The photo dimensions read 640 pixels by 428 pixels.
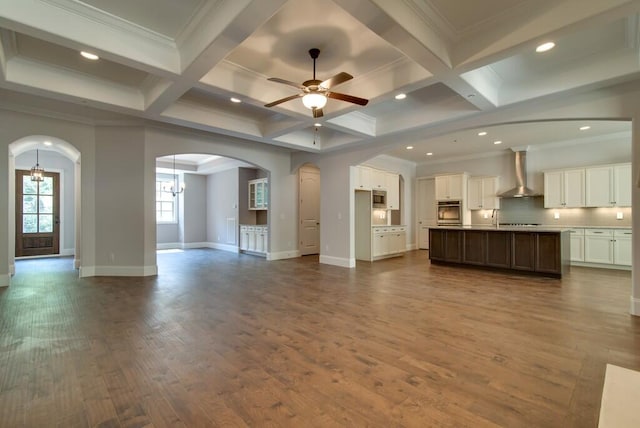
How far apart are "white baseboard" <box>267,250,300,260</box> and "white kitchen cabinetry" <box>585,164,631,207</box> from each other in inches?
299

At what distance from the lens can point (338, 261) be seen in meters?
7.32

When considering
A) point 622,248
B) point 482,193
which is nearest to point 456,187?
point 482,193

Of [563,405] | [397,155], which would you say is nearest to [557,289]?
[563,405]

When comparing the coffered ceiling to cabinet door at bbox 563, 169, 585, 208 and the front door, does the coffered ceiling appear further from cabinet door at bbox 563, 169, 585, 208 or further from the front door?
the front door

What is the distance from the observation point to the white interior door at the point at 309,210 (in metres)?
9.02

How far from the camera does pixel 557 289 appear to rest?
15.9ft

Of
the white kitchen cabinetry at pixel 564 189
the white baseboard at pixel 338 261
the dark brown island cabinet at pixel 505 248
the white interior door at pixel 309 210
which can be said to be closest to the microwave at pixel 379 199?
the dark brown island cabinet at pixel 505 248

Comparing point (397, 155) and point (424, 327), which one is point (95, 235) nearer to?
point (424, 327)

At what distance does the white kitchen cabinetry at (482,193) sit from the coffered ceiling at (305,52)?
4.61 metres

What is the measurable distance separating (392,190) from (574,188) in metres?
4.44

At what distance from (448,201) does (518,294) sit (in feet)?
16.7

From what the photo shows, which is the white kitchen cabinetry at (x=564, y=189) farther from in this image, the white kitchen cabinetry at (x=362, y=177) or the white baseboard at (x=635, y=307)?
the white kitchen cabinetry at (x=362, y=177)

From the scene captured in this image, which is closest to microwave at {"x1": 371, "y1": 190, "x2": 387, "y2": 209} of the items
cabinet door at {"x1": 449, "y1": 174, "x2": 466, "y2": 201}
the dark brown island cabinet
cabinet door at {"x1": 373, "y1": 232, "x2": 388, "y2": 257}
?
cabinet door at {"x1": 373, "y1": 232, "x2": 388, "y2": 257}

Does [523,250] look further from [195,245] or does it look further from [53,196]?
[53,196]
